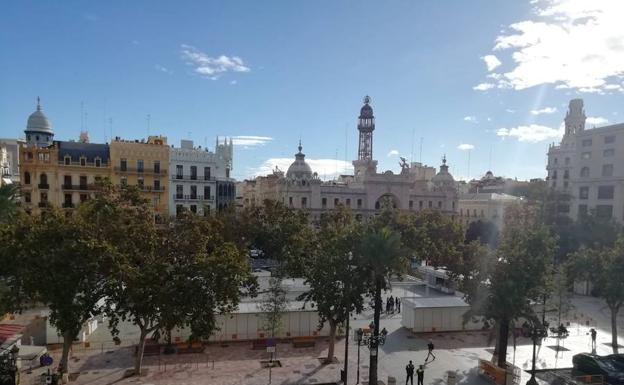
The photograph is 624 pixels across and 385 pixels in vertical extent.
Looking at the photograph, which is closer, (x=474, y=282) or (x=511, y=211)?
(x=474, y=282)

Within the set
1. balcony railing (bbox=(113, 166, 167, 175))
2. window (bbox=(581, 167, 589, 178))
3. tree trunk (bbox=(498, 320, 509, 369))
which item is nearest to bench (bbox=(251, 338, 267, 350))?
tree trunk (bbox=(498, 320, 509, 369))

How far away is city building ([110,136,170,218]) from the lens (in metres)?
57.4

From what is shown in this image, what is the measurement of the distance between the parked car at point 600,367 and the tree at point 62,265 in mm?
26050

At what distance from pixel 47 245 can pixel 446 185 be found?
81141mm

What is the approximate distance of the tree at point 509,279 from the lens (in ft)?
74.8

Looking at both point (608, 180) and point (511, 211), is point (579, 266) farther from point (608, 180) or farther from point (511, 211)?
point (511, 211)

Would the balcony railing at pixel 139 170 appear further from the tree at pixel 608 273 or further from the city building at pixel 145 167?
the tree at pixel 608 273

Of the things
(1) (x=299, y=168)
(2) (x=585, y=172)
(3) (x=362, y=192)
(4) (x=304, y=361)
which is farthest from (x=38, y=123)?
(2) (x=585, y=172)

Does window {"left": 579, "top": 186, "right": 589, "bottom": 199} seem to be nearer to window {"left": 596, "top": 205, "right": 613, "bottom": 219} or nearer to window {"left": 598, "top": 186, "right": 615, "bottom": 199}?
window {"left": 598, "top": 186, "right": 615, "bottom": 199}

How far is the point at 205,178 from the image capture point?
6369 centimetres

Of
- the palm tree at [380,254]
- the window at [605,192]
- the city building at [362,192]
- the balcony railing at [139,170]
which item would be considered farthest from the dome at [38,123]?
the window at [605,192]

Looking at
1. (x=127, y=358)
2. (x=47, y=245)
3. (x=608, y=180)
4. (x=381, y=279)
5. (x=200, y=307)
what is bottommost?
(x=127, y=358)

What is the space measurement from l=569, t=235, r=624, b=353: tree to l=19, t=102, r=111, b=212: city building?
51925mm

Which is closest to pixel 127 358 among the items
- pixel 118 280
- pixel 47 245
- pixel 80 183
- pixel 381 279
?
pixel 118 280
